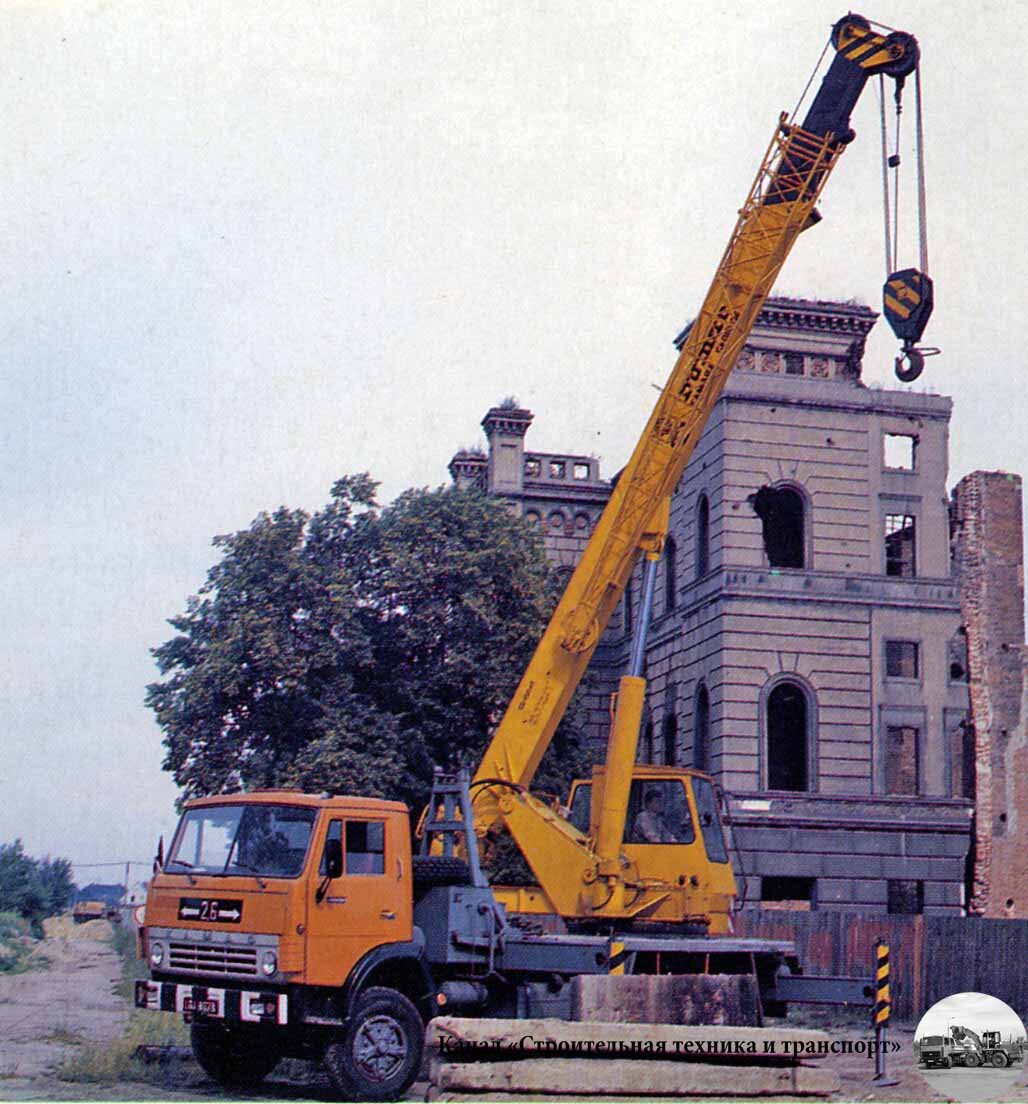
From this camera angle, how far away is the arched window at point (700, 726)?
38.6 metres

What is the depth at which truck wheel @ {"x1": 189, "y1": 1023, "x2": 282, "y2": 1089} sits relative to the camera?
1636 centimetres

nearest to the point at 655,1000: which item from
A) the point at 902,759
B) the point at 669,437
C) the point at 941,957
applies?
the point at 669,437

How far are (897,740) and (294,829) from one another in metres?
25.8

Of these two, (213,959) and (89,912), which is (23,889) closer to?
(89,912)

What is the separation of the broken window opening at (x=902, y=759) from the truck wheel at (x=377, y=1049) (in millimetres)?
24772

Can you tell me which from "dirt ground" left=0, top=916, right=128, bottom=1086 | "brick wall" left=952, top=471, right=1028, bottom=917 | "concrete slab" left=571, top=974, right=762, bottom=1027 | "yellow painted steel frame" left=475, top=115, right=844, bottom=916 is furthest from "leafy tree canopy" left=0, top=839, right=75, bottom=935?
"concrete slab" left=571, top=974, right=762, bottom=1027

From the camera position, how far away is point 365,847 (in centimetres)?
1549

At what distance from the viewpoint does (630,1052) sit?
527 inches

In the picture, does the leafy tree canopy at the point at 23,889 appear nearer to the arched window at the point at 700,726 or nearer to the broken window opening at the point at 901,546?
the arched window at the point at 700,726

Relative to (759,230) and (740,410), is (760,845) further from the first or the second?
(759,230)

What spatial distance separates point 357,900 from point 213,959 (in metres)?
1.44

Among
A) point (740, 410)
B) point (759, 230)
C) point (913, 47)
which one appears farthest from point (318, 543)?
point (913, 47)

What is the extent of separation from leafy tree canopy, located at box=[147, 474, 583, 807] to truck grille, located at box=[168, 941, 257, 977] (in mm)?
15367

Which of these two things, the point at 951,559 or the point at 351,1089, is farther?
the point at 951,559
